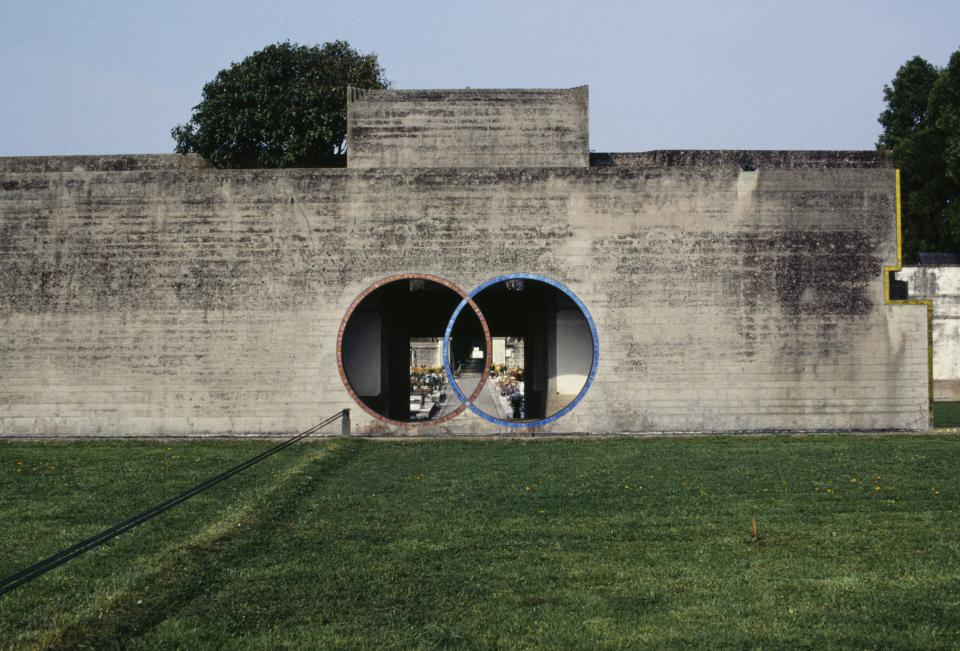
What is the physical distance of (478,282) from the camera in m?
18.0

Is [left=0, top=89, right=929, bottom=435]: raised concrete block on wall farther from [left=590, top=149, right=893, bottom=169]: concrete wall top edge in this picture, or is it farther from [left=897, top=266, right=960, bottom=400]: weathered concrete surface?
[left=897, top=266, right=960, bottom=400]: weathered concrete surface

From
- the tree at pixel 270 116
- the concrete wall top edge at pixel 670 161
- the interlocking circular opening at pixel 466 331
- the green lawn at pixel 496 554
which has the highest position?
the tree at pixel 270 116

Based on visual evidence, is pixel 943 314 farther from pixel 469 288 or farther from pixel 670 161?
pixel 469 288

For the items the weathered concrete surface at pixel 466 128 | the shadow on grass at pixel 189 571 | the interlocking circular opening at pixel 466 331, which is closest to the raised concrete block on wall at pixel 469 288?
the interlocking circular opening at pixel 466 331

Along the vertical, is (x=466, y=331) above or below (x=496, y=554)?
above

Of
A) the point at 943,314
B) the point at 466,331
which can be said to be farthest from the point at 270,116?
the point at 943,314

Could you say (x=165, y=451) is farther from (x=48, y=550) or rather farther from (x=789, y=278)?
(x=789, y=278)

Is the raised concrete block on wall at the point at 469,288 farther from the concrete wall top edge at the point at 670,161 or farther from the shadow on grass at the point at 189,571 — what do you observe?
the shadow on grass at the point at 189,571

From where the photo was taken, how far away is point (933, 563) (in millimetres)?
7820

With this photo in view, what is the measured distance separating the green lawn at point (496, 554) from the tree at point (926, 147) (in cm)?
2275

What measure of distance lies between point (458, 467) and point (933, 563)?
7151mm

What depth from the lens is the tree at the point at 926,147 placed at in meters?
33.2

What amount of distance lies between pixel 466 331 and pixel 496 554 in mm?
21453

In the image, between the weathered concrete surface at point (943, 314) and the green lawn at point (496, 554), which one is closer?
the green lawn at point (496, 554)
